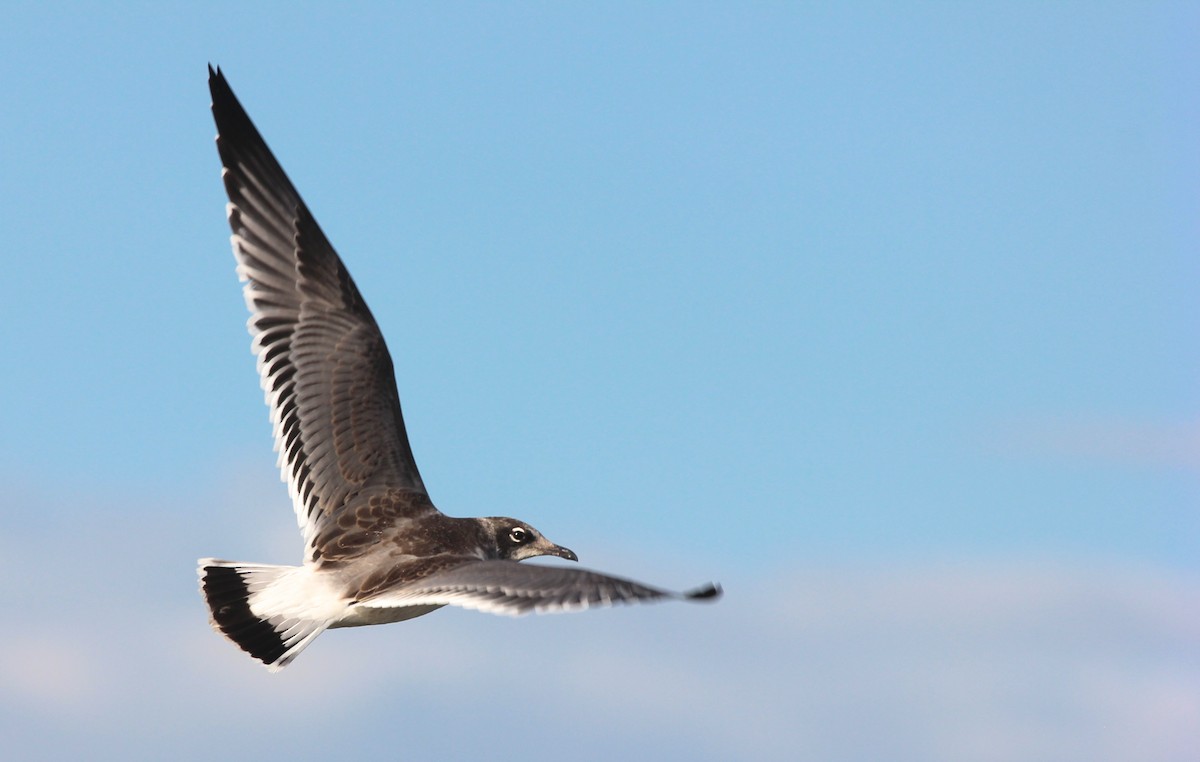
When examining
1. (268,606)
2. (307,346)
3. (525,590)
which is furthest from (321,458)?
(525,590)

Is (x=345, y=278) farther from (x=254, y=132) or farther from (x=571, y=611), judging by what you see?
(x=571, y=611)

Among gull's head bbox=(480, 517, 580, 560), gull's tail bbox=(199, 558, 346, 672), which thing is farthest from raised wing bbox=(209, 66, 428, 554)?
gull's head bbox=(480, 517, 580, 560)

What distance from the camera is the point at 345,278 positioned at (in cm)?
1330

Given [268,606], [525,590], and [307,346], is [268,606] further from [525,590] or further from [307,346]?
[525,590]

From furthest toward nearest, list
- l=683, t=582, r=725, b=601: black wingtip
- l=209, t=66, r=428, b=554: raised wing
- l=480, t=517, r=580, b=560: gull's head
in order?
l=480, t=517, r=580, b=560: gull's head → l=209, t=66, r=428, b=554: raised wing → l=683, t=582, r=725, b=601: black wingtip

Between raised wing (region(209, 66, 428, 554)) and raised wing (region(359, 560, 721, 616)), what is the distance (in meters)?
2.13

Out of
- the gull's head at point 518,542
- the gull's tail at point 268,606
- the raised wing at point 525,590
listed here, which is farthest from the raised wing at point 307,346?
the raised wing at point 525,590

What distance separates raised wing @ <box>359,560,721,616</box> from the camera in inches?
362

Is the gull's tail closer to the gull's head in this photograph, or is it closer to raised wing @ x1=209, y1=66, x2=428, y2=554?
raised wing @ x1=209, y1=66, x2=428, y2=554

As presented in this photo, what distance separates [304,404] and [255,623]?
2093 mm

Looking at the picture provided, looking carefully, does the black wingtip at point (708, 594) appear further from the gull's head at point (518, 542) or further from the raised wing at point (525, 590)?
the gull's head at point (518, 542)

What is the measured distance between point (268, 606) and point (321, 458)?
4.90ft

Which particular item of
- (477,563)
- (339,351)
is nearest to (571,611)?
(477,563)

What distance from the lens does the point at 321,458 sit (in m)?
12.5
